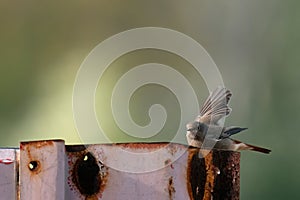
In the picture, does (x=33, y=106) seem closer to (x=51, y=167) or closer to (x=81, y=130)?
(x=81, y=130)

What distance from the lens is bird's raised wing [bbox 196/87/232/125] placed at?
2.23 m

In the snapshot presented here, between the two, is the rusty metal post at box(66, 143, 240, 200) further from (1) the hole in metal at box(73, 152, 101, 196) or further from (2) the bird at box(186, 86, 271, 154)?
(2) the bird at box(186, 86, 271, 154)

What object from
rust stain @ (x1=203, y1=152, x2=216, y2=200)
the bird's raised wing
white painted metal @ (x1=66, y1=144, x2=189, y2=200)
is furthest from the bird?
white painted metal @ (x1=66, y1=144, x2=189, y2=200)

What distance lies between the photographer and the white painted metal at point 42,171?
32.8 inches

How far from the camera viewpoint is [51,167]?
84 cm

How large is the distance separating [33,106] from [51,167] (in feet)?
8.47

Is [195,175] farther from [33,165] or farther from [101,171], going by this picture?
[33,165]

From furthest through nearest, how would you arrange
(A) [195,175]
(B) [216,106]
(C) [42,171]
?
(B) [216,106], (A) [195,175], (C) [42,171]

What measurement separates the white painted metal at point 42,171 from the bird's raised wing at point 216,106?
1.36 m

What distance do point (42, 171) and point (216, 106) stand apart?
4.85 feet

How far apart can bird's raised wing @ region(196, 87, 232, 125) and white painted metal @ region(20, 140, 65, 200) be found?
136cm

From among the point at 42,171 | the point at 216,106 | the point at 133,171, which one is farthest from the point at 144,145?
the point at 216,106

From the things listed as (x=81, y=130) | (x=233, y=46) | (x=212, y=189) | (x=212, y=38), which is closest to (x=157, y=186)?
(x=212, y=189)

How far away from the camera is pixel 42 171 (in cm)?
84
